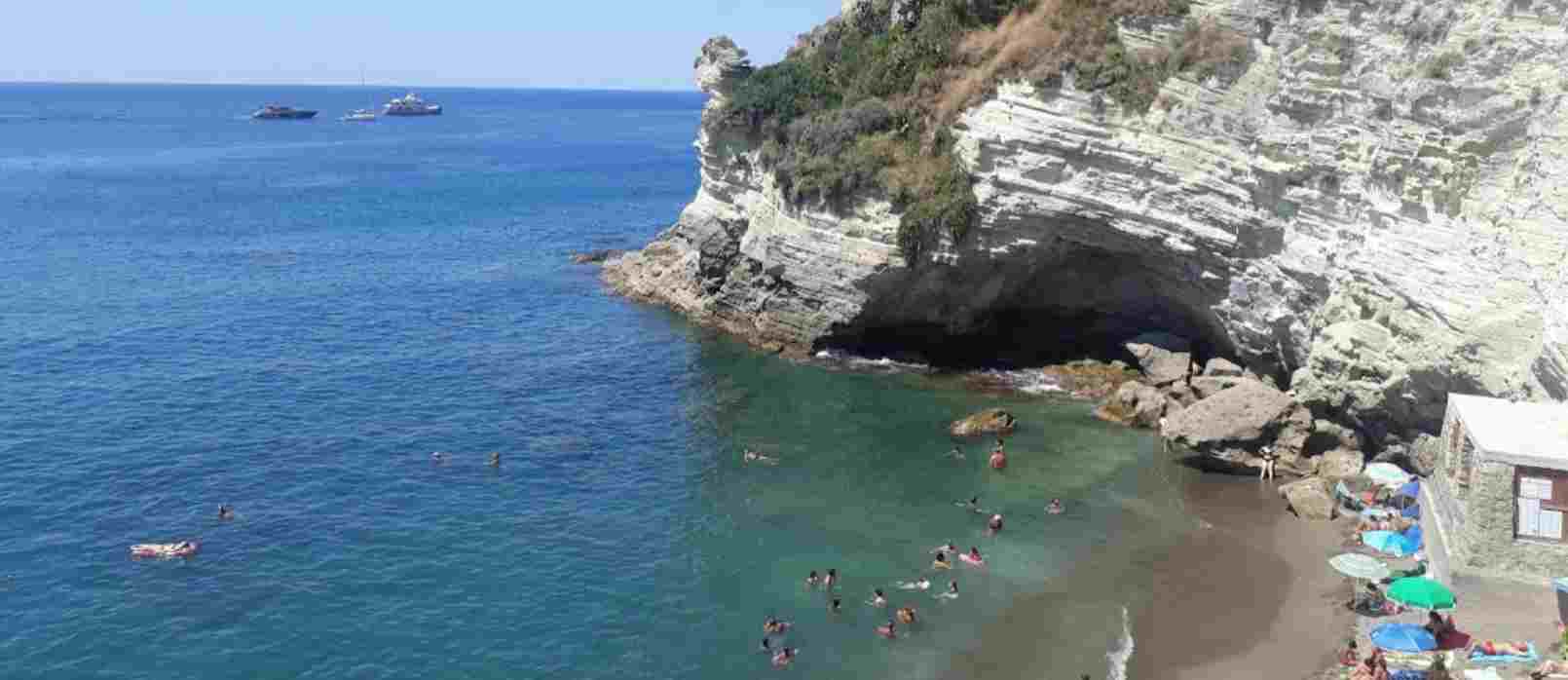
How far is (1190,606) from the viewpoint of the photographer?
30422 mm

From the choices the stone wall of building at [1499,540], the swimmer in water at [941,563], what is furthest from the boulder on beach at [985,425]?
the stone wall of building at [1499,540]

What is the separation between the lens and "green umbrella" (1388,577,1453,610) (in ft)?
83.7

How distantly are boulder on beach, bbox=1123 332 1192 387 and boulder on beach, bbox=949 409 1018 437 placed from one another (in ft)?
22.7

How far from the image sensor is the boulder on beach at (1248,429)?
127 feet

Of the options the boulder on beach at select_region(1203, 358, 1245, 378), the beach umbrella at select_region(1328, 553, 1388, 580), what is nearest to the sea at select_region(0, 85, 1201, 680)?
the boulder on beach at select_region(1203, 358, 1245, 378)

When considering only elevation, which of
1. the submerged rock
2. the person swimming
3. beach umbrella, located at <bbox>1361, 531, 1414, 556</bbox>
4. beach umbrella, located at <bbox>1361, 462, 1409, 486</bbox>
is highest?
the submerged rock

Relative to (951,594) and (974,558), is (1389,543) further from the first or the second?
(951,594)

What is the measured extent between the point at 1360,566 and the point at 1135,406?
15414 mm

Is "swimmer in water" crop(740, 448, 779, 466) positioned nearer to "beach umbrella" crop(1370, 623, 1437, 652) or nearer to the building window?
"beach umbrella" crop(1370, 623, 1437, 652)

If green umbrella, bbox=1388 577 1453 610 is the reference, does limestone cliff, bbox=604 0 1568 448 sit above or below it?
above

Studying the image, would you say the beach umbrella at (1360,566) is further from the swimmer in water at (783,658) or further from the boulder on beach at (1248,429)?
the swimmer in water at (783,658)

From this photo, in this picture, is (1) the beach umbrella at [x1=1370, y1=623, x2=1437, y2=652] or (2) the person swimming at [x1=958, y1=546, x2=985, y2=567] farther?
(2) the person swimming at [x1=958, y1=546, x2=985, y2=567]

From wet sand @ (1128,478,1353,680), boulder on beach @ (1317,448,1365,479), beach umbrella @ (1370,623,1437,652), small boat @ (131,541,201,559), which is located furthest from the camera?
boulder on beach @ (1317,448,1365,479)

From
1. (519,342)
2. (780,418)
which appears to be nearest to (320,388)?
(519,342)
